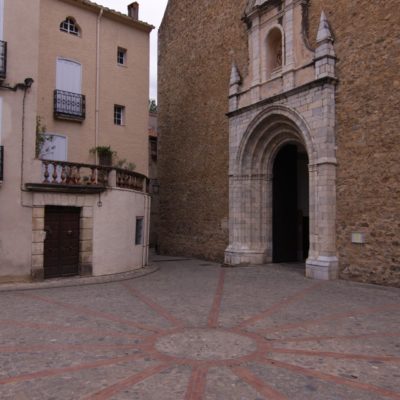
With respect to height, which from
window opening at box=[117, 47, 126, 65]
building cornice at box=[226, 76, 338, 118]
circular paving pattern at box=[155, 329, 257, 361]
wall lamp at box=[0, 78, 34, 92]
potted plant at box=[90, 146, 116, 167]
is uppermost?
window opening at box=[117, 47, 126, 65]

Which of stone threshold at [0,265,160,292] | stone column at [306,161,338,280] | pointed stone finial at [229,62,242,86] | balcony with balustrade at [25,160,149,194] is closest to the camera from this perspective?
stone threshold at [0,265,160,292]

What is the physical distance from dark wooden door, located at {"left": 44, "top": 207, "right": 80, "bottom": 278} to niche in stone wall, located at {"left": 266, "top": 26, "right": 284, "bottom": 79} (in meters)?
7.67

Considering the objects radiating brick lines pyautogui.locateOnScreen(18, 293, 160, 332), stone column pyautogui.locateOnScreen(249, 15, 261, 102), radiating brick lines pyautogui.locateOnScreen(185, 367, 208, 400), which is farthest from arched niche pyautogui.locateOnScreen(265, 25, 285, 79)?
radiating brick lines pyautogui.locateOnScreen(185, 367, 208, 400)

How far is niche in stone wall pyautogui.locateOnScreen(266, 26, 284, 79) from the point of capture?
45.8 ft

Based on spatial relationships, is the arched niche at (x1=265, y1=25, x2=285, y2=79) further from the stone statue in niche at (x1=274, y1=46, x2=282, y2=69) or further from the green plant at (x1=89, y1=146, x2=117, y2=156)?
the green plant at (x1=89, y1=146, x2=117, y2=156)

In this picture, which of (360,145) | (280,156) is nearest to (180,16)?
(280,156)

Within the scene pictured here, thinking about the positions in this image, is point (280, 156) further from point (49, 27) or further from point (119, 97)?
point (49, 27)

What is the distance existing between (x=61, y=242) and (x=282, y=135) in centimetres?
772

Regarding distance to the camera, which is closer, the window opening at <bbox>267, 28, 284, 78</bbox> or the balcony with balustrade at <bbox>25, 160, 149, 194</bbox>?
the balcony with balustrade at <bbox>25, 160, 149, 194</bbox>

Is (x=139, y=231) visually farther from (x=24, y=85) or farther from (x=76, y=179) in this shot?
(x=24, y=85)

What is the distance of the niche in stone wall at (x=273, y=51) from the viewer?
1396 cm

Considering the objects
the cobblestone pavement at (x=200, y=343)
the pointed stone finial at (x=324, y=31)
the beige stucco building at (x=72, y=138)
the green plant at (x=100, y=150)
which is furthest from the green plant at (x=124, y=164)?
the pointed stone finial at (x=324, y=31)

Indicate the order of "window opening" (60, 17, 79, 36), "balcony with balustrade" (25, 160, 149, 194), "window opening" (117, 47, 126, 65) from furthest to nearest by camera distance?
"window opening" (117, 47, 126, 65) → "window opening" (60, 17, 79, 36) → "balcony with balustrade" (25, 160, 149, 194)

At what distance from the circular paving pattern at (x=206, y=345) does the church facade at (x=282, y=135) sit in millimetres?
5862
